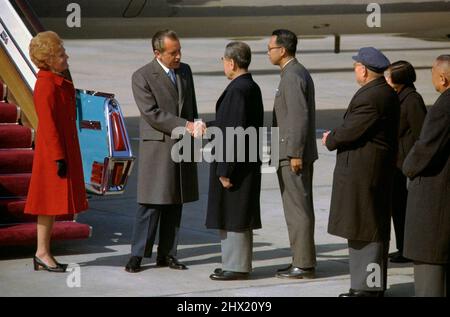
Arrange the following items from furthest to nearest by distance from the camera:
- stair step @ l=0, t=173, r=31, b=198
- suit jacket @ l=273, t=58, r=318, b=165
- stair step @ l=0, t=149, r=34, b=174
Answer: stair step @ l=0, t=149, r=34, b=174
stair step @ l=0, t=173, r=31, b=198
suit jacket @ l=273, t=58, r=318, b=165

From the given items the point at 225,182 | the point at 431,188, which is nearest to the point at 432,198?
the point at 431,188

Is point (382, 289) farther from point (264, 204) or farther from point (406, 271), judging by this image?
point (264, 204)

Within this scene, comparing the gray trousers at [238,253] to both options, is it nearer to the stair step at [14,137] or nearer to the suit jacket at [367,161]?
the suit jacket at [367,161]

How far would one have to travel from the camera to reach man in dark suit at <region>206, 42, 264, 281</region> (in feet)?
28.6

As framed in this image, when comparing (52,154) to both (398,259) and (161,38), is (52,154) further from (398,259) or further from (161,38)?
(398,259)

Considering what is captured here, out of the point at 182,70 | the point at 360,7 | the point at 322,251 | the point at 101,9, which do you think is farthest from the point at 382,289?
the point at 360,7

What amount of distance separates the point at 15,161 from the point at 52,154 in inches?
49.9

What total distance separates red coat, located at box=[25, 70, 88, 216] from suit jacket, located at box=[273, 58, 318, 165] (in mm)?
1568

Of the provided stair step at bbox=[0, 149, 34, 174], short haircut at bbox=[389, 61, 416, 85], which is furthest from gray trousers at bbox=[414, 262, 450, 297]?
stair step at bbox=[0, 149, 34, 174]

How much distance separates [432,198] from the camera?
24.3ft

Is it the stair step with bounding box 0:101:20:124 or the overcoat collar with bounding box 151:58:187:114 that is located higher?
the overcoat collar with bounding box 151:58:187:114

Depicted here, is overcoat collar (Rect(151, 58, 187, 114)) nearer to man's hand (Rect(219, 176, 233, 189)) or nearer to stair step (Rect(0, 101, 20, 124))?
man's hand (Rect(219, 176, 233, 189))

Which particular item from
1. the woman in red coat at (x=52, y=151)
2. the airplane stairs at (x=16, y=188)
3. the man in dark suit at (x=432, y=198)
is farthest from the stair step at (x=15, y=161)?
the man in dark suit at (x=432, y=198)
